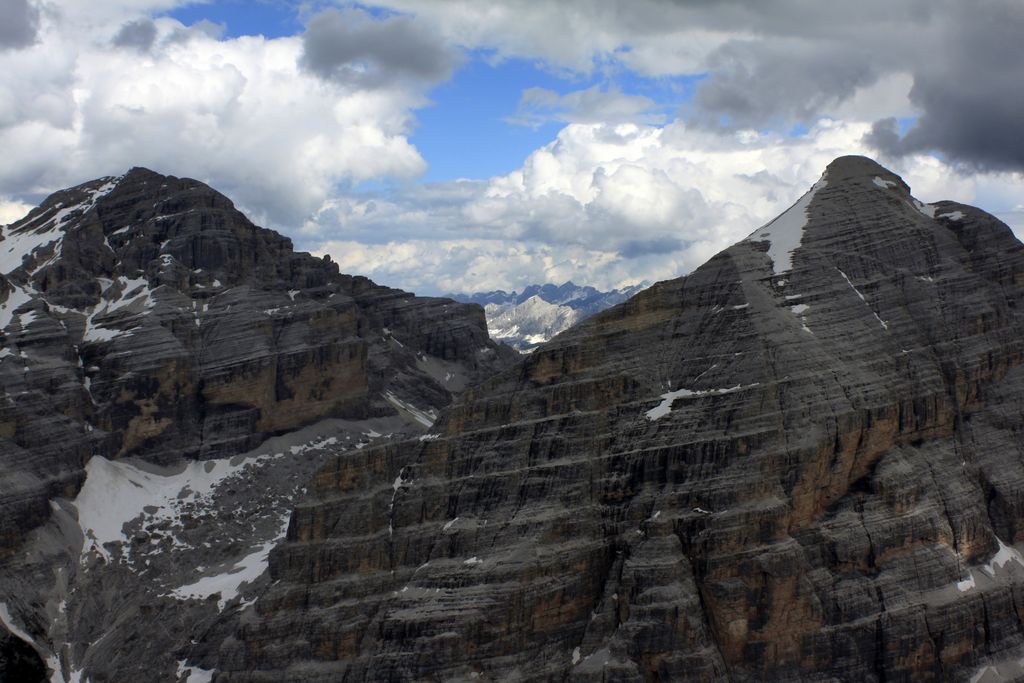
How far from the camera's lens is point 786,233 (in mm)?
116125

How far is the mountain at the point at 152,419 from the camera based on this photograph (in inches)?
4847

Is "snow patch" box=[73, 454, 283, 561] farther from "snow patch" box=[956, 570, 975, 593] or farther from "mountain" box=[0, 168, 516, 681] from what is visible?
"snow patch" box=[956, 570, 975, 593]

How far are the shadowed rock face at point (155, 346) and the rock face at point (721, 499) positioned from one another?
4842 cm

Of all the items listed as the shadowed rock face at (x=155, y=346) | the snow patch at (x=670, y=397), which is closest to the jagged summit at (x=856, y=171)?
the snow patch at (x=670, y=397)

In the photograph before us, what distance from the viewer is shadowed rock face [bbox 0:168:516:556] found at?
147375 mm

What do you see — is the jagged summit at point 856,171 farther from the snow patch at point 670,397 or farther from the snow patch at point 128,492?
the snow patch at point 128,492

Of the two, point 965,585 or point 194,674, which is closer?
point 965,585

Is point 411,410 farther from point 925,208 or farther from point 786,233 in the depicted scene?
point 925,208

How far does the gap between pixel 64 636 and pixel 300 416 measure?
196 feet

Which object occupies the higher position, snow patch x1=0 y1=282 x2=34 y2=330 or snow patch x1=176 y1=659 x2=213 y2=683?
snow patch x1=0 y1=282 x2=34 y2=330

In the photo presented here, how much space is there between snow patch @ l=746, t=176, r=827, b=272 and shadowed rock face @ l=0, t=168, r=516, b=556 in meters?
82.0

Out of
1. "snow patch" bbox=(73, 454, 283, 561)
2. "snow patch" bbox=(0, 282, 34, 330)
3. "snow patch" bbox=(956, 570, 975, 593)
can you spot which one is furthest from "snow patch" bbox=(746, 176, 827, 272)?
"snow patch" bbox=(0, 282, 34, 330)

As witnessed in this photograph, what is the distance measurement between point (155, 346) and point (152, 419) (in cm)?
A: 1054

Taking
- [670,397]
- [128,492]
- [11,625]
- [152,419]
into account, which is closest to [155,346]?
[152,419]
